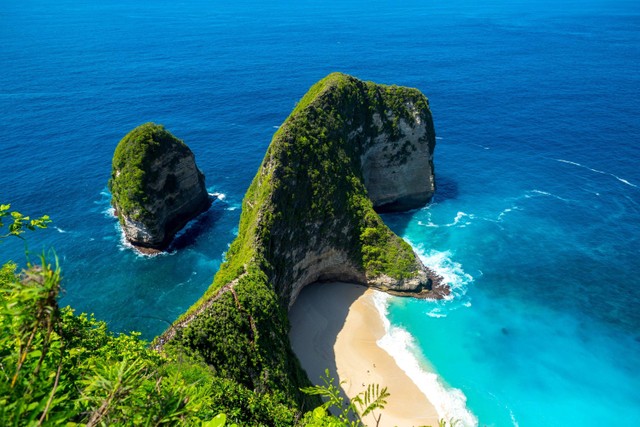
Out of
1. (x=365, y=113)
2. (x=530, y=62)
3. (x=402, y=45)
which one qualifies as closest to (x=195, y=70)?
(x=402, y=45)

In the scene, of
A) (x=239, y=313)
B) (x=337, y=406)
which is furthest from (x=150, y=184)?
(x=337, y=406)

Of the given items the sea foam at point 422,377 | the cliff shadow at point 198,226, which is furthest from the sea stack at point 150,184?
the sea foam at point 422,377

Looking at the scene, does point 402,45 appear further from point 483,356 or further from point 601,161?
point 483,356

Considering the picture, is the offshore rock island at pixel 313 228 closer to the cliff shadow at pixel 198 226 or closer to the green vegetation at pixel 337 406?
the cliff shadow at pixel 198 226

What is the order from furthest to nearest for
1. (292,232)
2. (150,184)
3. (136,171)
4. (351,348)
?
(150,184) → (136,171) → (292,232) → (351,348)

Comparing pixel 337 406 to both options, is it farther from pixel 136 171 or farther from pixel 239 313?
pixel 136 171

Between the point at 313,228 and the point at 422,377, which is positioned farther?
the point at 313,228

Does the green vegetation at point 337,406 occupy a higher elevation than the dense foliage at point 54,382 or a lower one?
lower

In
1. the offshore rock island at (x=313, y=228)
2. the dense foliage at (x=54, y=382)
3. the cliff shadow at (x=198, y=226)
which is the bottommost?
the cliff shadow at (x=198, y=226)
